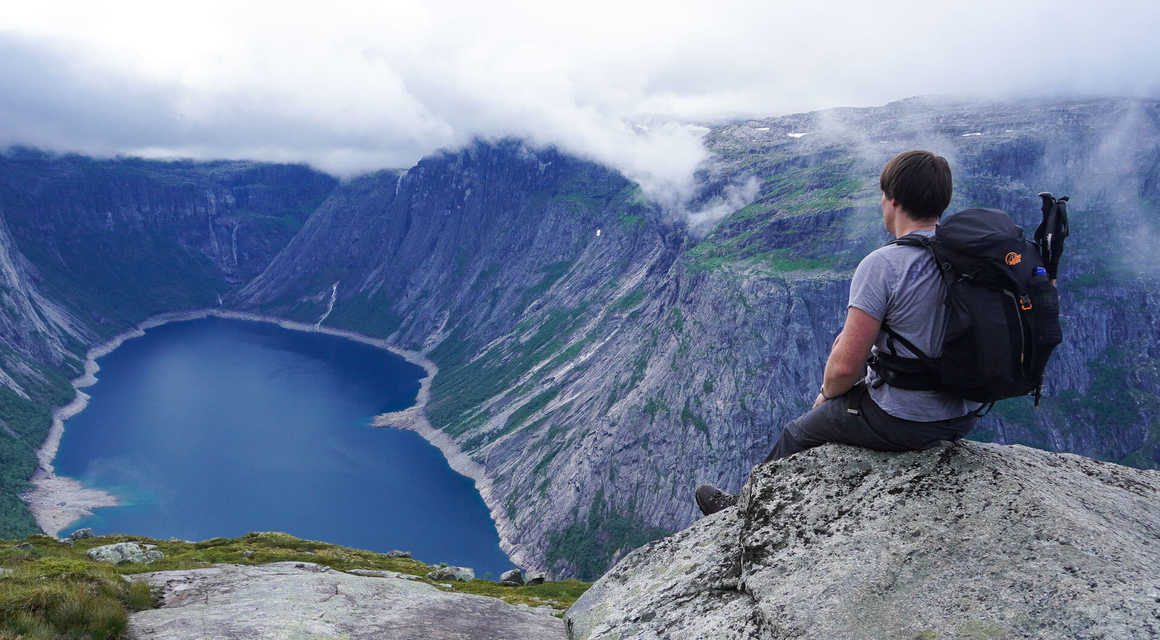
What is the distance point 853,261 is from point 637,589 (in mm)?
185682

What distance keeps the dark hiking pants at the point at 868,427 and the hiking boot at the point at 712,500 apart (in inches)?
130

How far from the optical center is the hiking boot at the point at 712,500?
13.3 meters

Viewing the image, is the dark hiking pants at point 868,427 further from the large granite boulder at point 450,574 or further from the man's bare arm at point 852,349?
the large granite boulder at point 450,574

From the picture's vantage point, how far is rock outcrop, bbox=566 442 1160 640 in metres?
6.99

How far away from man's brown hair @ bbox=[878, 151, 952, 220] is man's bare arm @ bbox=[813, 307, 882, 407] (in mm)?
1591

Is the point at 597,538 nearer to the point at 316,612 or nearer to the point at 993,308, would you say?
the point at 316,612

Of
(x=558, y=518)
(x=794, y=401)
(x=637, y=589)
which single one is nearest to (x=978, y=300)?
(x=637, y=589)

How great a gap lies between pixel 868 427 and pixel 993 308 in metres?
2.56

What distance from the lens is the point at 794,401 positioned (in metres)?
179

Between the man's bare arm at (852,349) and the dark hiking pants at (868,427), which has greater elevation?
the man's bare arm at (852,349)

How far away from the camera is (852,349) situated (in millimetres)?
8258

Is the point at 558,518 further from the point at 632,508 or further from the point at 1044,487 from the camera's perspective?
the point at 1044,487

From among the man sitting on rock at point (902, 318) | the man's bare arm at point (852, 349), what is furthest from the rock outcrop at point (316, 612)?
the man's bare arm at point (852, 349)

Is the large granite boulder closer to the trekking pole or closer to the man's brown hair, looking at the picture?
the man's brown hair
